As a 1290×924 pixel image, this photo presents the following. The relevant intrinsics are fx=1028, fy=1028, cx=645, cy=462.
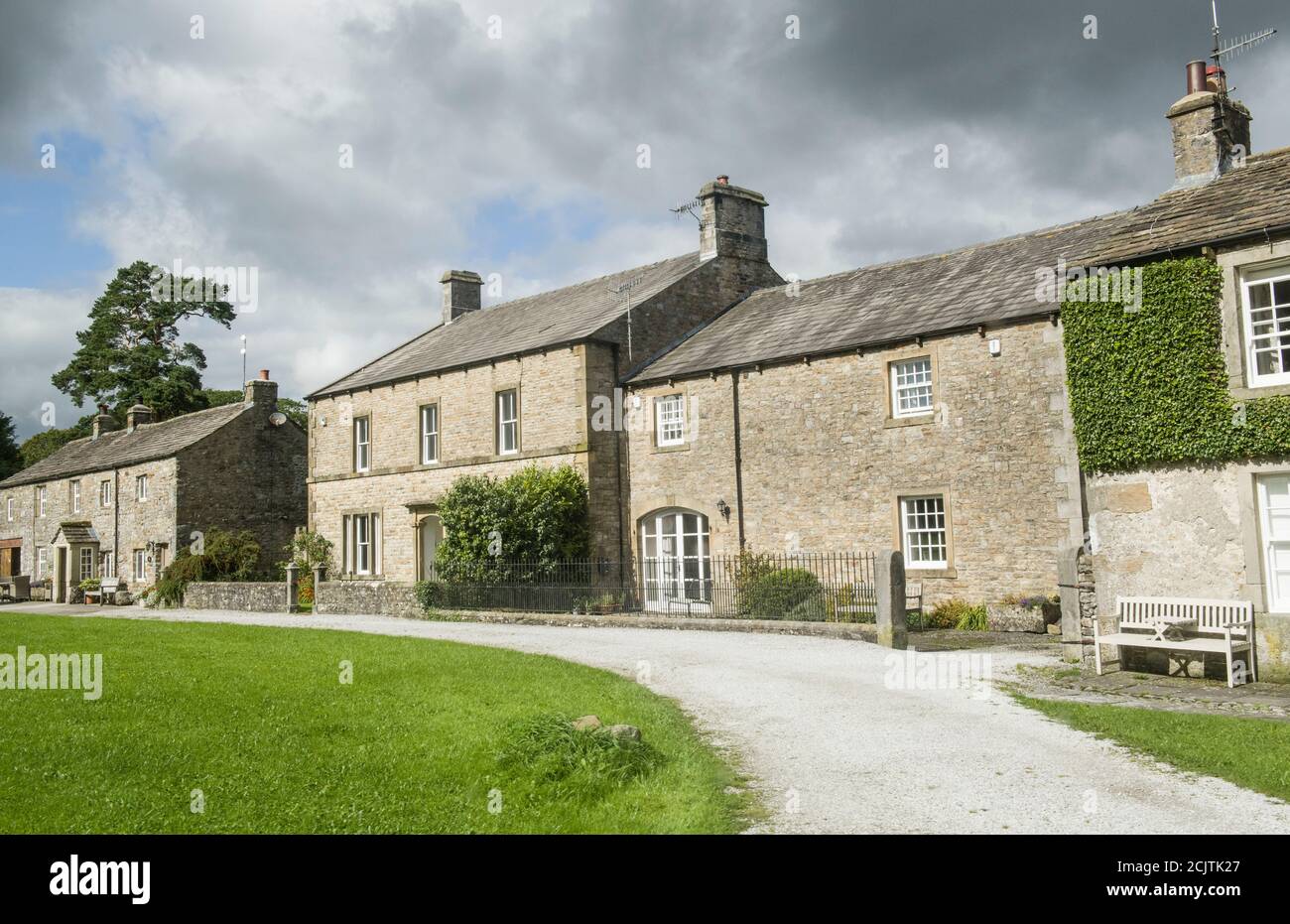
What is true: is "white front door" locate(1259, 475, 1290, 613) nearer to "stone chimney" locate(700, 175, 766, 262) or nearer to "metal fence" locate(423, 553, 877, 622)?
"metal fence" locate(423, 553, 877, 622)

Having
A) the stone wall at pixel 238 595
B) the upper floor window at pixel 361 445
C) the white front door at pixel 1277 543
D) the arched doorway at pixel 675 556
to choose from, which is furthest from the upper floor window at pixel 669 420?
the white front door at pixel 1277 543

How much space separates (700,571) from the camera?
23.8 m

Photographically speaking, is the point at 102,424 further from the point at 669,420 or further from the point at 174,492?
the point at 669,420

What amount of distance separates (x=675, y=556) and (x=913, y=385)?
7.26m

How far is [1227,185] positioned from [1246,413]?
382 centimetres

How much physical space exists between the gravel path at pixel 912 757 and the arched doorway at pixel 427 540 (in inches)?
599

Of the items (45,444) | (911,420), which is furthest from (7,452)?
(911,420)

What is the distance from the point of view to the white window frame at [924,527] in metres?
A: 19.8

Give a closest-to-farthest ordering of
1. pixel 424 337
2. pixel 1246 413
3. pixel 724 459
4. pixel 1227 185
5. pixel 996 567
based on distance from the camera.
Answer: pixel 1246 413 → pixel 1227 185 → pixel 996 567 → pixel 724 459 → pixel 424 337

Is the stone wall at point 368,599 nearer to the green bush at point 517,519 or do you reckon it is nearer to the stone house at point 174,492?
the green bush at point 517,519

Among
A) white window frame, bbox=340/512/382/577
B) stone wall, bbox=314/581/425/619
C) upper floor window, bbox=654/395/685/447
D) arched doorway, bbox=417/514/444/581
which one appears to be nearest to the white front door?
upper floor window, bbox=654/395/685/447

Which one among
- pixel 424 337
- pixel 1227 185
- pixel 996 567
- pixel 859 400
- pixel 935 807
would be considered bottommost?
pixel 935 807

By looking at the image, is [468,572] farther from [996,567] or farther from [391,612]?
Result: [996,567]
